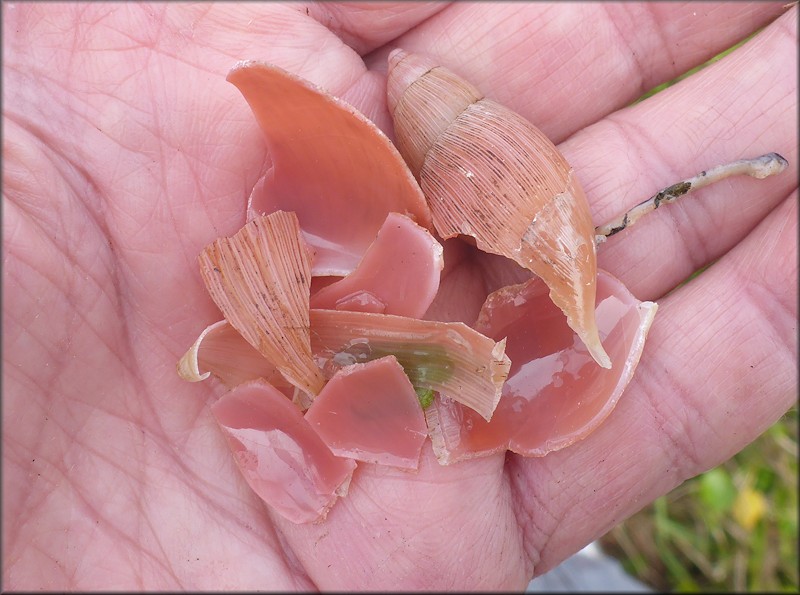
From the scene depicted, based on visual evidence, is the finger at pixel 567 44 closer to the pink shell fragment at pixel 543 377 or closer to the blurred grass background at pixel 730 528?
the pink shell fragment at pixel 543 377

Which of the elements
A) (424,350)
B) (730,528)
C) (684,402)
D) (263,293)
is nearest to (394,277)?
(424,350)

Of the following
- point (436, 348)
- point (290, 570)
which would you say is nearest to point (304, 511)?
point (290, 570)

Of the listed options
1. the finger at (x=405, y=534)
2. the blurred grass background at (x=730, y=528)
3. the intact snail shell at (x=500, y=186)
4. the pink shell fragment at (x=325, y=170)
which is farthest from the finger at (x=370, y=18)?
the blurred grass background at (x=730, y=528)

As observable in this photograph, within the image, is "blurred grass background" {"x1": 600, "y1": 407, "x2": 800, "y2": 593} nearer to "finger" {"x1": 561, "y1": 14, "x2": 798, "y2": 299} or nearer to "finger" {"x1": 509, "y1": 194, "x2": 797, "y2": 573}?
"finger" {"x1": 509, "y1": 194, "x2": 797, "y2": 573}

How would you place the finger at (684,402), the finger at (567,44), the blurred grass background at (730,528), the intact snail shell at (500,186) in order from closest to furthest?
the intact snail shell at (500,186) < the finger at (684,402) < the finger at (567,44) < the blurred grass background at (730,528)

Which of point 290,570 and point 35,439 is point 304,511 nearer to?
point 290,570
